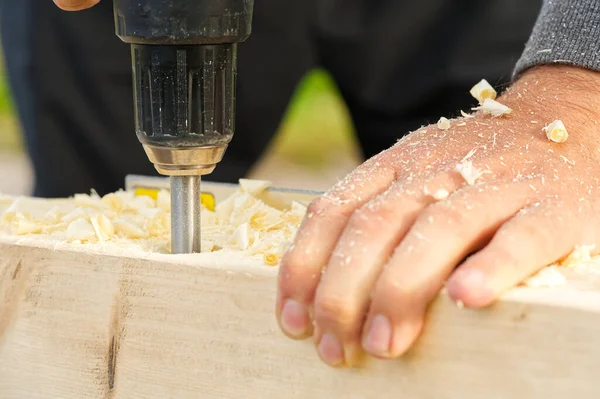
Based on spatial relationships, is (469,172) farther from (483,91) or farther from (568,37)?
(568,37)

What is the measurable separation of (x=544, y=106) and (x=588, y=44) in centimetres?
15

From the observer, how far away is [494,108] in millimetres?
1095

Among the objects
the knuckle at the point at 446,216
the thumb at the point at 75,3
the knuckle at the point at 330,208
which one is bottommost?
the knuckle at the point at 330,208

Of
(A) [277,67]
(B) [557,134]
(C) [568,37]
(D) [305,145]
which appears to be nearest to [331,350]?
(B) [557,134]

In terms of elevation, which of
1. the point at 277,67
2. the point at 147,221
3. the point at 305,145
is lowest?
the point at 305,145

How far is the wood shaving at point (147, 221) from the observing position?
1.06m

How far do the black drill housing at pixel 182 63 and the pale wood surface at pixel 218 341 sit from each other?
157 mm

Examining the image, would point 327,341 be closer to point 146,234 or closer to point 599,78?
point 146,234

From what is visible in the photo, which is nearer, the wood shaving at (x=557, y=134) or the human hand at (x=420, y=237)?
the human hand at (x=420, y=237)

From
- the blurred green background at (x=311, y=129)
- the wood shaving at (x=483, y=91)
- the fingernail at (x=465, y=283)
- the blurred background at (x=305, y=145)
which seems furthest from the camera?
the blurred green background at (x=311, y=129)

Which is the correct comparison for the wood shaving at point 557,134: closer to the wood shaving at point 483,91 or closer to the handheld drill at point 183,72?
the wood shaving at point 483,91

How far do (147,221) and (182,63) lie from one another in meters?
0.31

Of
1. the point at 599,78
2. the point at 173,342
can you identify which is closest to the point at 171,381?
the point at 173,342

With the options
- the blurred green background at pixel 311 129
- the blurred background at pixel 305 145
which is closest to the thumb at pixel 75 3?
the blurred background at pixel 305 145
